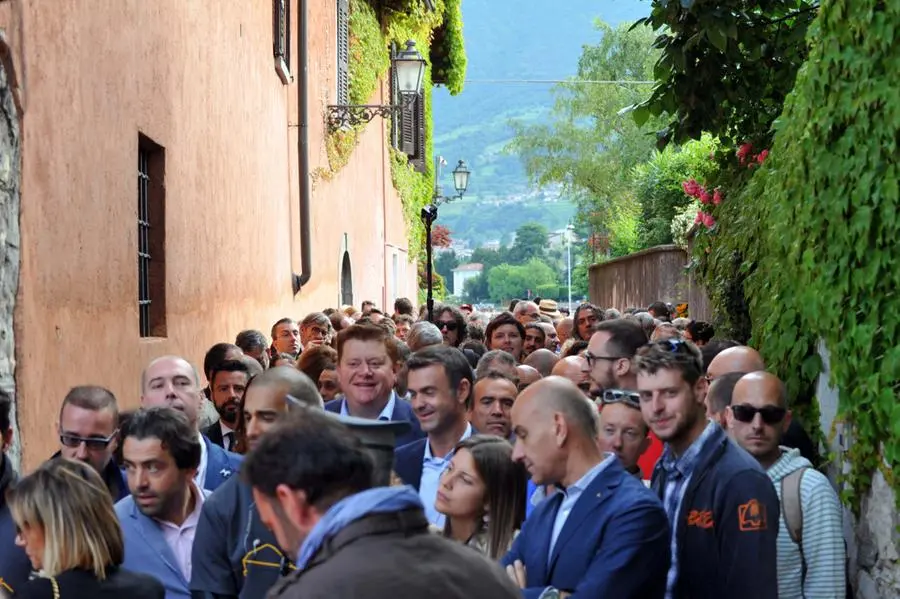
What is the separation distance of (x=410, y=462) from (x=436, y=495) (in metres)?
0.85

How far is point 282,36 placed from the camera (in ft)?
58.0

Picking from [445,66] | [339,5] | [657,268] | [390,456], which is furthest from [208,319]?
[445,66]

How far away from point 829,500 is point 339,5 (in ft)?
59.9

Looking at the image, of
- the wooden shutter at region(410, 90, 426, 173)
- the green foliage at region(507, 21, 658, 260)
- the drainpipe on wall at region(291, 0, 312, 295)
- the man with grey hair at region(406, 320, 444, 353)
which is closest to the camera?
the man with grey hair at region(406, 320, 444, 353)

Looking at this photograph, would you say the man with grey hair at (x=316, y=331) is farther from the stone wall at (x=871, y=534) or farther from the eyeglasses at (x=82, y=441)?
the eyeglasses at (x=82, y=441)

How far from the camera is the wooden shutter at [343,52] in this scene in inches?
895

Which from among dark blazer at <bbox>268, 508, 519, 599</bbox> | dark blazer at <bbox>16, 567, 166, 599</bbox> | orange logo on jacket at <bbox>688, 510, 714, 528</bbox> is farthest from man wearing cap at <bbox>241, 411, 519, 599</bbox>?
orange logo on jacket at <bbox>688, 510, 714, 528</bbox>

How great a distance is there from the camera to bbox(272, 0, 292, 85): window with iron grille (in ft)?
56.7

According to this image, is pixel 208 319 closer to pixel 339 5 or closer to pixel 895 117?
pixel 895 117

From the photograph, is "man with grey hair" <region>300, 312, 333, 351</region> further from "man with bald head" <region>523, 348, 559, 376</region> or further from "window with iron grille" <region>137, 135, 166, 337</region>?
"man with bald head" <region>523, 348, 559, 376</region>

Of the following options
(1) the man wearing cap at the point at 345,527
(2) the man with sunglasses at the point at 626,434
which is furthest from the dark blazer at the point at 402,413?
(1) the man wearing cap at the point at 345,527

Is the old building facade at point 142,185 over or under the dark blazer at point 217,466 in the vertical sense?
over

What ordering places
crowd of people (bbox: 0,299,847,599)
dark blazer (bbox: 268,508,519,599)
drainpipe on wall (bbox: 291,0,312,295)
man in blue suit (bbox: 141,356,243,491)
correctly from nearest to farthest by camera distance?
1. dark blazer (bbox: 268,508,519,599)
2. crowd of people (bbox: 0,299,847,599)
3. man in blue suit (bbox: 141,356,243,491)
4. drainpipe on wall (bbox: 291,0,312,295)

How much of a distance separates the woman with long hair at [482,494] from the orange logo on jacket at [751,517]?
31.8 inches
